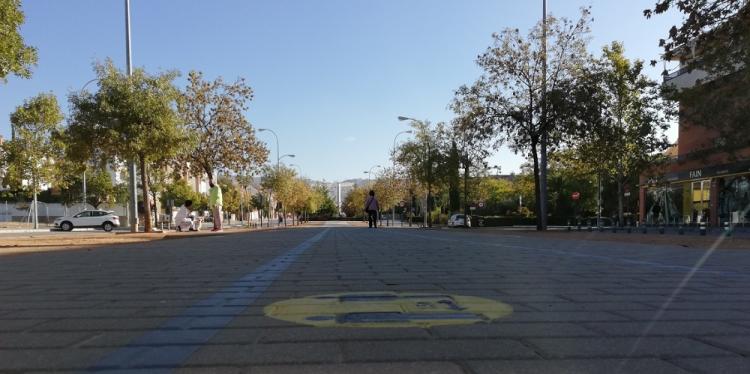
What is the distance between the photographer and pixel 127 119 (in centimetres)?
2088

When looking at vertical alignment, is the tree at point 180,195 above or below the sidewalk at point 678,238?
above

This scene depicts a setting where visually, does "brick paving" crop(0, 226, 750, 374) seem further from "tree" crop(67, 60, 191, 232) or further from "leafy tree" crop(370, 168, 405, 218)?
"leafy tree" crop(370, 168, 405, 218)

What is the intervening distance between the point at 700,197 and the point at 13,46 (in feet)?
127

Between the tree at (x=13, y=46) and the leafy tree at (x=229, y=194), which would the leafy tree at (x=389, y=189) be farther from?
the tree at (x=13, y=46)

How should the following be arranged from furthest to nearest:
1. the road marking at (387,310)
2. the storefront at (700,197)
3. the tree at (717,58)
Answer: the storefront at (700,197) < the tree at (717,58) < the road marking at (387,310)

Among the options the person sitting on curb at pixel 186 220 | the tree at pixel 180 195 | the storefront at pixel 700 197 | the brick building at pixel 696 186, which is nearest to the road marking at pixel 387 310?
the person sitting on curb at pixel 186 220

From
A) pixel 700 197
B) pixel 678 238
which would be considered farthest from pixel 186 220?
pixel 700 197

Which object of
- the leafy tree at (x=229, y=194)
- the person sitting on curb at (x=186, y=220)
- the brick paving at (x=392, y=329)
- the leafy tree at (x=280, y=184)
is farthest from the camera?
the leafy tree at (x=229, y=194)

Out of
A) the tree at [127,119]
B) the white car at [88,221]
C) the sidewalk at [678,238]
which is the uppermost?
the tree at [127,119]

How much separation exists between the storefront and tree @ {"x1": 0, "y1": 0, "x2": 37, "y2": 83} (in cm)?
3342

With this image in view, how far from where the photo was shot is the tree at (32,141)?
125ft

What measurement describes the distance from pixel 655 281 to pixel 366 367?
458cm

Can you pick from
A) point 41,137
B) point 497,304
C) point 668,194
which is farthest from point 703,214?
point 41,137

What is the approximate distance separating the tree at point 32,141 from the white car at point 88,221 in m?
2.98
